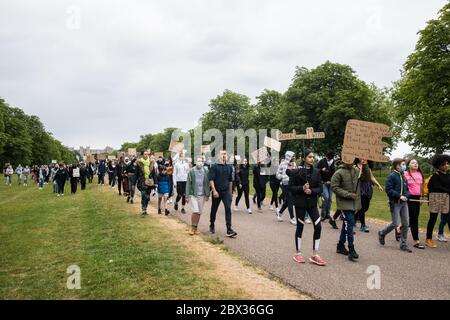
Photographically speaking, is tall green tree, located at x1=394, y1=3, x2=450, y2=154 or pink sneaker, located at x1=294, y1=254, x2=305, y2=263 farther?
tall green tree, located at x1=394, y1=3, x2=450, y2=154

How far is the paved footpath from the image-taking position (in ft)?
18.1

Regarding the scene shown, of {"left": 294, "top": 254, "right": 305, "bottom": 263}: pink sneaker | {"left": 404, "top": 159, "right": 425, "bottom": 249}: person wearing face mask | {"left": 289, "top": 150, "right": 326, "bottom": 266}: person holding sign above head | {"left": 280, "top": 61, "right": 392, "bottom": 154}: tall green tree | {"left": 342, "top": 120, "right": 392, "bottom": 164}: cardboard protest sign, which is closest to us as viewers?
{"left": 294, "top": 254, "right": 305, "bottom": 263}: pink sneaker

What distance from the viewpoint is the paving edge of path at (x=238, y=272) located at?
535 cm

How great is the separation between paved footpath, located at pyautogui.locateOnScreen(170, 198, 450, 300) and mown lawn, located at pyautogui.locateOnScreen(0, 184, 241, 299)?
1.22 meters

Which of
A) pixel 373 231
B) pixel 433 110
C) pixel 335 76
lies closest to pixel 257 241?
pixel 373 231

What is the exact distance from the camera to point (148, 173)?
13672 mm

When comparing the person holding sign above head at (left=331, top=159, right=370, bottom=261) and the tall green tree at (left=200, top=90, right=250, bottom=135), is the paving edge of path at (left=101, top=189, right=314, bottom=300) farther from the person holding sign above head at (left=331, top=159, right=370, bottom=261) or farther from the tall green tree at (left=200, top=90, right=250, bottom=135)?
the tall green tree at (left=200, top=90, right=250, bottom=135)

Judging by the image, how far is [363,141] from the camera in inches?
301

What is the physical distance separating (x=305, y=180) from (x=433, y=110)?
2543 cm

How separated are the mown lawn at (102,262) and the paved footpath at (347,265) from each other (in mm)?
1225

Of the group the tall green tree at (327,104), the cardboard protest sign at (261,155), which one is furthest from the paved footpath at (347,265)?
the tall green tree at (327,104)

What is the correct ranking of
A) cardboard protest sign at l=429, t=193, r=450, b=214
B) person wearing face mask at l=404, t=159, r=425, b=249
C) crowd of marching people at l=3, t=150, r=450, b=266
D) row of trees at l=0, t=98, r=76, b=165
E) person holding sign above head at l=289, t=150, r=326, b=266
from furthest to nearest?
row of trees at l=0, t=98, r=76, b=165
person wearing face mask at l=404, t=159, r=425, b=249
cardboard protest sign at l=429, t=193, r=450, b=214
crowd of marching people at l=3, t=150, r=450, b=266
person holding sign above head at l=289, t=150, r=326, b=266

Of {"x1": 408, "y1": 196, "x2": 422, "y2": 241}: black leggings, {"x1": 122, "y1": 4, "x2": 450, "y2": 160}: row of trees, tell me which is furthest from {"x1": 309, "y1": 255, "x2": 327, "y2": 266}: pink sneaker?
{"x1": 122, "y1": 4, "x2": 450, "y2": 160}: row of trees

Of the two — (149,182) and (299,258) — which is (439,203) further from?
(149,182)
